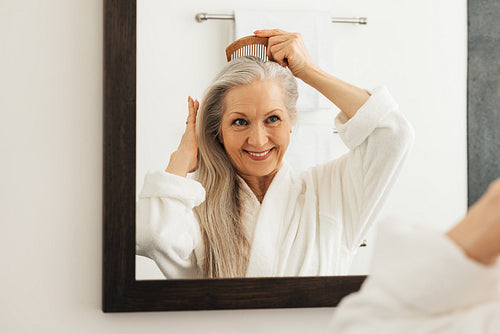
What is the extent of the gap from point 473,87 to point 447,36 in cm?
13

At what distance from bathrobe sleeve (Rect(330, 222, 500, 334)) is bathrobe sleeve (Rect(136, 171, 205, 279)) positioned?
658 millimetres

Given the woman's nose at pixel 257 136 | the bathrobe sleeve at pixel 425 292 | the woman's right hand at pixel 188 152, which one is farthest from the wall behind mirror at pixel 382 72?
the bathrobe sleeve at pixel 425 292

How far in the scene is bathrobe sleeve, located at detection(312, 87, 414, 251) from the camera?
3.92ft

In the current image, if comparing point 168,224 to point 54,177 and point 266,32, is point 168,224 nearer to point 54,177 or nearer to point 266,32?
point 54,177

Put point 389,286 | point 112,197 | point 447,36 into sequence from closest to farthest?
1. point 389,286
2. point 112,197
3. point 447,36

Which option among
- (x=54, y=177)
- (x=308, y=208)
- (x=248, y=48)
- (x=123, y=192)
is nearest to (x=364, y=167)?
(x=308, y=208)

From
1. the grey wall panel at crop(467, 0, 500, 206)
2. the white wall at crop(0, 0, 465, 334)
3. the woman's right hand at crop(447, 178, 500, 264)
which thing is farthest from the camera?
the grey wall panel at crop(467, 0, 500, 206)

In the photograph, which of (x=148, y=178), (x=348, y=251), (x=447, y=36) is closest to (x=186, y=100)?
(x=148, y=178)

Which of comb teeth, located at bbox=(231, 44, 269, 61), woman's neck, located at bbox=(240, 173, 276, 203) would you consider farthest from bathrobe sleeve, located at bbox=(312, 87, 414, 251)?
comb teeth, located at bbox=(231, 44, 269, 61)

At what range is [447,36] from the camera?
4.17ft

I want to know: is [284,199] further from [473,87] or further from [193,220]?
[473,87]

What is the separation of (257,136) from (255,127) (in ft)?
0.06

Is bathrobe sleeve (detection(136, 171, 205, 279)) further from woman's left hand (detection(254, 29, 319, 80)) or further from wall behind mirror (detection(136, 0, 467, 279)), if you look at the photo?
woman's left hand (detection(254, 29, 319, 80))

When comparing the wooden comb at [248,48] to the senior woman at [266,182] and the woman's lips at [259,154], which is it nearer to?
the senior woman at [266,182]
